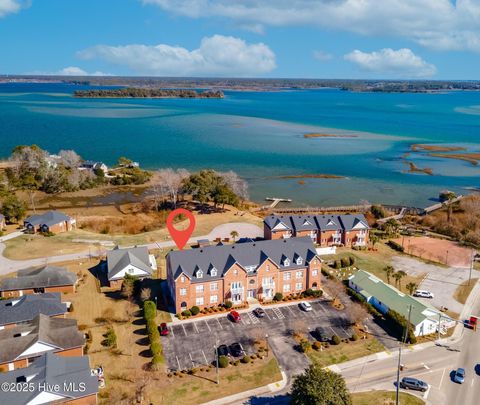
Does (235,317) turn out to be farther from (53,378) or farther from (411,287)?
(411,287)

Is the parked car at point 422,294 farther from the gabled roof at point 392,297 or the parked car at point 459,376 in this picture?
the parked car at point 459,376

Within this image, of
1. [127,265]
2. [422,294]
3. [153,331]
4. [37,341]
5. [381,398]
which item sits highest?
[127,265]

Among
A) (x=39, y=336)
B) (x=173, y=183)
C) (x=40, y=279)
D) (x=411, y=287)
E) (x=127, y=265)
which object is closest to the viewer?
(x=39, y=336)

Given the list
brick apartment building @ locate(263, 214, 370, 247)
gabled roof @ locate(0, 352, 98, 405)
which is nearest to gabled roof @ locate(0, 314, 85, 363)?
gabled roof @ locate(0, 352, 98, 405)

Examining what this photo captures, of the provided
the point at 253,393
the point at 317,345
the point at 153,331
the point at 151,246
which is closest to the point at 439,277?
the point at 317,345

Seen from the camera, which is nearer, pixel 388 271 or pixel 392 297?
pixel 392 297

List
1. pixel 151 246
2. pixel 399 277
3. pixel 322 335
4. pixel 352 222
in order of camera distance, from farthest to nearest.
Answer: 1. pixel 352 222
2. pixel 151 246
3. pixel 399 277
4. pixel 322 335

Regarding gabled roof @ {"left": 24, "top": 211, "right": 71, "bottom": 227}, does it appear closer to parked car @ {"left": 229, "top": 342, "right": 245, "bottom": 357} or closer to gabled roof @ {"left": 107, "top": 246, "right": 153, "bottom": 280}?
gabled roof @ {"left": 107, "top": 246, "right": 153, "bottom": 280}

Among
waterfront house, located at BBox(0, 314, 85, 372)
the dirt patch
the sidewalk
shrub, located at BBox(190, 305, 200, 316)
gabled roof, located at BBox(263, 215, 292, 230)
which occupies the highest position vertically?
gabled roof, located at BBox(263, 215, 292, 230)
